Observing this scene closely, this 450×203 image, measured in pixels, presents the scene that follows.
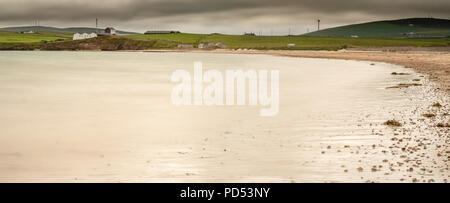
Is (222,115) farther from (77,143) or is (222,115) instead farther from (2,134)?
(2,134)

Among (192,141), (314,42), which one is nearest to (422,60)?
(192,141)

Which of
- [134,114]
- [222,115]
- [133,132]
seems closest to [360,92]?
[222,115]

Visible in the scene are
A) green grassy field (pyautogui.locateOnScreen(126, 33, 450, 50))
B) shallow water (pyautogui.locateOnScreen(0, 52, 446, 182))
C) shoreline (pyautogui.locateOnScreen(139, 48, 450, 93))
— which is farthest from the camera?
green grassy field (pyautogui.locateOnScreen(126, 33, 450, 50))

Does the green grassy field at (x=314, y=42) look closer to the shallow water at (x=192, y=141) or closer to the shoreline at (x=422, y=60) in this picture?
the shoreline at (x=422, y=60)

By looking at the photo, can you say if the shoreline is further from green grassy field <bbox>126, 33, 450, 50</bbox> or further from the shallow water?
green grassy field <bbox>126, 33, 450, 50</bbox>

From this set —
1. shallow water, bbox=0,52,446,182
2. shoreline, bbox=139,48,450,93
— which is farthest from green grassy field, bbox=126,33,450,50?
shallow water, bbox=0,52,446,182

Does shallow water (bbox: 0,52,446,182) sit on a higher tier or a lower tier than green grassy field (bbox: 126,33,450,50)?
lower

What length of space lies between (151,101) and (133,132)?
9.71m

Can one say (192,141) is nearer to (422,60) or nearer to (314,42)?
(422,60)

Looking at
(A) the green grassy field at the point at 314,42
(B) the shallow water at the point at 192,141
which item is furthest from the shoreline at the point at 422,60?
(A) the green grassy field at the point at 314,42

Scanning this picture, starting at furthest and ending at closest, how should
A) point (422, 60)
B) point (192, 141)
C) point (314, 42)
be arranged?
1. point (314, 42)
2. point (422, 60)
3. point (192, 141)

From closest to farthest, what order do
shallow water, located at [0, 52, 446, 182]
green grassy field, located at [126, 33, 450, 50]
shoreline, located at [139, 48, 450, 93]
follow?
shallow water, located at [0, 52, 446, 182]
shoreline, located at [139, 48, 450, 93]
green grassy field, located at [126, 33, 450, 50]

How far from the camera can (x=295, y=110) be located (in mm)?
18562
